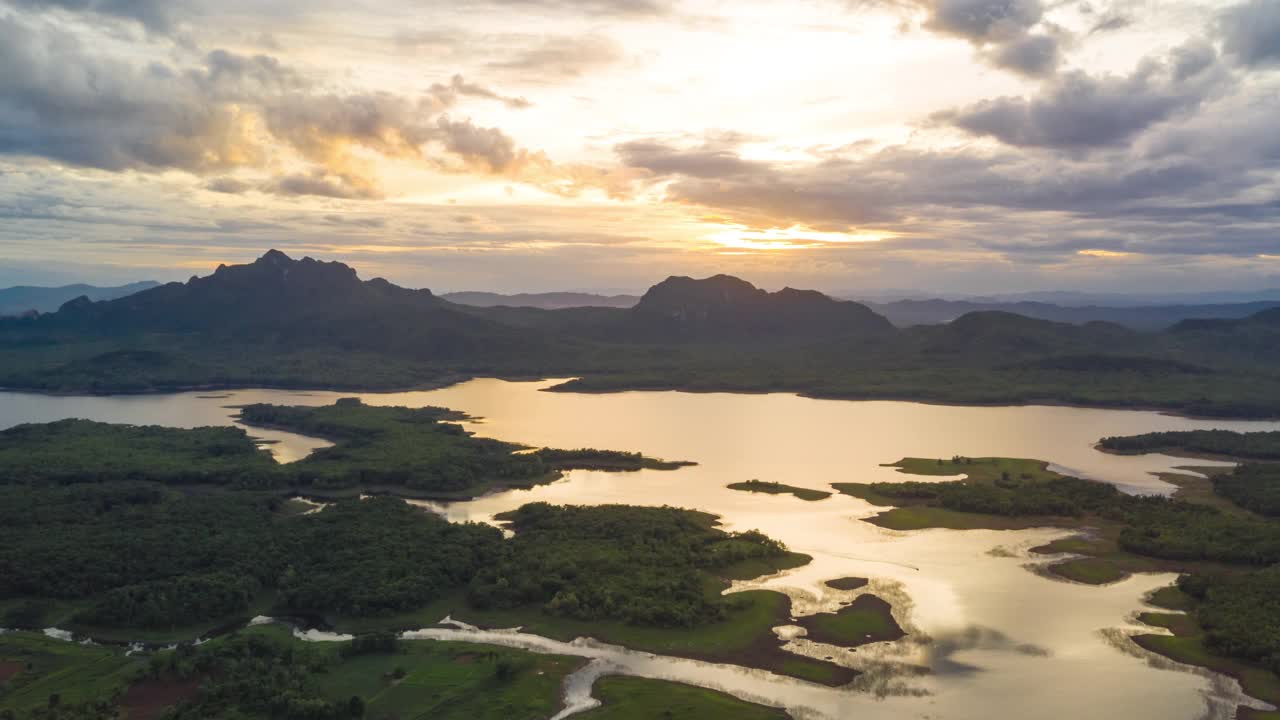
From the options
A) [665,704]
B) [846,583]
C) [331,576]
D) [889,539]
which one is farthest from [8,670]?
[889,539]

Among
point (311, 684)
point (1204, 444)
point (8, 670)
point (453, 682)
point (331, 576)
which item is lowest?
point (8, 670)

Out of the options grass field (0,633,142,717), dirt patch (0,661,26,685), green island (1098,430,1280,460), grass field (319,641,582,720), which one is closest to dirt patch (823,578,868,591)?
grass field (319,641,582,720)

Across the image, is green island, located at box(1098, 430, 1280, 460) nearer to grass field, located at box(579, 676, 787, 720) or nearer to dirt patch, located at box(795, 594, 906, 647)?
dirt patch, located at box(795, 594, 906, 647)

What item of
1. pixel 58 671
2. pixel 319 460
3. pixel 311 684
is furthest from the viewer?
pixel 319 460

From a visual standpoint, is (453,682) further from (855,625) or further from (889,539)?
(889,539)

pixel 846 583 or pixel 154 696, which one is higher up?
pixel 846 583

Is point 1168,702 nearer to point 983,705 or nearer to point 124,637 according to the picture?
point 983,705

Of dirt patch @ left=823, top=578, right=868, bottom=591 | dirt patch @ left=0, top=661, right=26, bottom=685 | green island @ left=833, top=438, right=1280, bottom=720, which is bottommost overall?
dirt patch @ left=0, top=661, right=26, bottom=685

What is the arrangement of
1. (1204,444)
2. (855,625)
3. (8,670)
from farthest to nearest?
1. (1204,444)
2. (855,625)
3. (8,670)
